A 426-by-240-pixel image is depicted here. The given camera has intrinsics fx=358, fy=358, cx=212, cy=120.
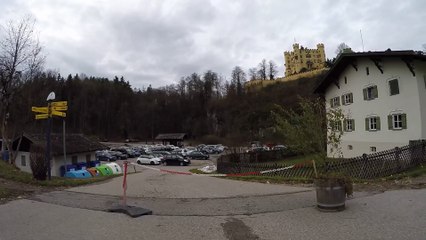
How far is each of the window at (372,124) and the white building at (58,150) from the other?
29.8 meters

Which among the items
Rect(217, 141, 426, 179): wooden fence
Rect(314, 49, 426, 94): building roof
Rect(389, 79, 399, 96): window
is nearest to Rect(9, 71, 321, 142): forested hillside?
Rect(314, 49, 426, 94): building roof

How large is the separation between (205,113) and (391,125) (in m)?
108

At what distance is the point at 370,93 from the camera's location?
2942 cm

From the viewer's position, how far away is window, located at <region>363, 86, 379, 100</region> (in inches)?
1123

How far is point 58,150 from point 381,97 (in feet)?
103

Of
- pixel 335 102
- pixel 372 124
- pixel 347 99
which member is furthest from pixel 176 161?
pixel 372 124

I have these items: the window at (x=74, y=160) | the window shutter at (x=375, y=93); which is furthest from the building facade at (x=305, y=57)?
the window shutter at (x=375, y=93)

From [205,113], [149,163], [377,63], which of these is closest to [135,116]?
[205,113]

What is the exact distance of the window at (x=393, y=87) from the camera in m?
26.1

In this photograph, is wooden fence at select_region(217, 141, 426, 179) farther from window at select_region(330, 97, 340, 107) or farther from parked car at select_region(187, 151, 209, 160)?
parked car at select_region(187, 151, 209, 160)

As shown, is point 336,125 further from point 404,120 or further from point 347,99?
point 347,99

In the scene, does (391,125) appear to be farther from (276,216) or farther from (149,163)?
(149,163)

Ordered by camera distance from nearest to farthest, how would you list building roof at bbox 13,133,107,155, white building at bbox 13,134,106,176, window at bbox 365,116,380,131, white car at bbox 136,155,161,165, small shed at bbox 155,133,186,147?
window at bbox 365,116,380,131
white building at bbox 13,134,106,176
building roof at bbox 13,133,107,155
white car at bbox 136,155,161,165
small shed at bbox 155,133,186,147

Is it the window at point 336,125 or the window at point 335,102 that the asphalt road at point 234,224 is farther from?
the window at point 335,102
